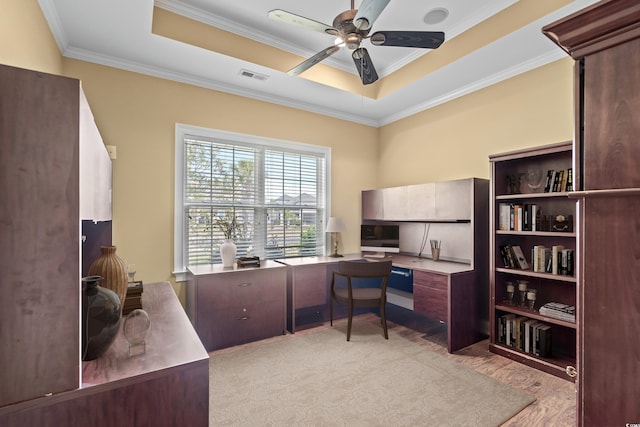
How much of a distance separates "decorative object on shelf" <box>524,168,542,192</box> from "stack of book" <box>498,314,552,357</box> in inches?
48.6

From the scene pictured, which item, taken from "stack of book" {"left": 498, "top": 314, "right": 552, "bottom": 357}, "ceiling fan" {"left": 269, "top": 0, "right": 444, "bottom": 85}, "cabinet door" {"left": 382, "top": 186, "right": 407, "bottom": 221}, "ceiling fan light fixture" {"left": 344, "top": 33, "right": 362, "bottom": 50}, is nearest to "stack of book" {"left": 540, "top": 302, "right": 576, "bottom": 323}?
"stack of book" {"left": 498, "top": 314, "right": 552, "bottom": 357}

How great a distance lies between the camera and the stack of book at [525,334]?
277 cm

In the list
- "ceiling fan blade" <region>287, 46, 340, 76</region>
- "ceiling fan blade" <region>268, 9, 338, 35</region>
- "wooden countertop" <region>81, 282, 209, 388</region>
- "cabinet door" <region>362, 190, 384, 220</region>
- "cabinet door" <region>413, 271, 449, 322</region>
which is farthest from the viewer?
"cabinet door" <region>362, 190, 384, 220</region>

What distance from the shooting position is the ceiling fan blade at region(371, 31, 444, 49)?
7.20ft

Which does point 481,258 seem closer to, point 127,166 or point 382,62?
point 382,62

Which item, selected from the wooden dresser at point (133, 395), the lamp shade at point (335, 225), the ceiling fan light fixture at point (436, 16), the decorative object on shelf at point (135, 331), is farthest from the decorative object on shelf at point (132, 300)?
the ceiling fan light fixture at point (436, 16)

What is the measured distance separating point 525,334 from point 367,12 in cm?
297

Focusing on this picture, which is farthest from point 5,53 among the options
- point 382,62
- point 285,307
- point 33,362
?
point 382,62

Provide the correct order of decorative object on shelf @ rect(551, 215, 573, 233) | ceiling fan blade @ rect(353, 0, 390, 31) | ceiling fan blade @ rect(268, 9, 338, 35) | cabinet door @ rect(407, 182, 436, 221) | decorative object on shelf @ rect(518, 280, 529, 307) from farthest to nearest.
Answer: cabinet door @ rect(407, 182, 436, 221) < decorative object on shelf @ rect(518, 280, 529, 307) < decorative object on shelf @ rect(551, 215, 573, 233) < ceiling fan blade @ rect(268, 9, 338, 35) < ceiling fan blade @ rect(353, 0, 390, 31)

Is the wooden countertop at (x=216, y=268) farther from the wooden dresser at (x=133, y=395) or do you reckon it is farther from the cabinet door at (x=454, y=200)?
the cabinet door at (x=454, y=200)

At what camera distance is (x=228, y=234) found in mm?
3506

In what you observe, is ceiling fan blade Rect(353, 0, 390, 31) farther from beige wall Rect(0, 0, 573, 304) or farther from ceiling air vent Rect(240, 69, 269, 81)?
beige wall Rect(0, 0, 573, 304)

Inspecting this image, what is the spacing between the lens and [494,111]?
11.2 feet

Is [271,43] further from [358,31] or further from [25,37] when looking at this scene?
[25,37]
